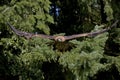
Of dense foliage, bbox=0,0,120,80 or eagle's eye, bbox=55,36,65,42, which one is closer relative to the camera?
eagle's eye, bbox=55,36,65,42

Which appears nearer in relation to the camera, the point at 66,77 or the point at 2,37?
the point at 66,77

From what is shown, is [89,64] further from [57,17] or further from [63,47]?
[57,17]

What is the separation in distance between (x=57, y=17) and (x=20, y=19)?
50.2 inches

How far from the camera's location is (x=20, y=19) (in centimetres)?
546

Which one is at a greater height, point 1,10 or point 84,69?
point 1,10

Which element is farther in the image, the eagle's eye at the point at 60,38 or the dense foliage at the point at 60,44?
the dense foliage at the point at 60,44

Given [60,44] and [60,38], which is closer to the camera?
[60,38]

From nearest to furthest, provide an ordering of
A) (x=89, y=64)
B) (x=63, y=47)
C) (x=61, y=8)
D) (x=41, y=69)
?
(x=89, y=64) → (x=63, y=47) → (x=41, y=69) → (x=61, y=8)

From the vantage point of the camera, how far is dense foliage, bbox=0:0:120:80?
4.97 metres

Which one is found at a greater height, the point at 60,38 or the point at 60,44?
the point at 60,38

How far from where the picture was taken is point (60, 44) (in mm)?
5262

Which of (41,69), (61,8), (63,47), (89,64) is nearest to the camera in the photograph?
(89,64)

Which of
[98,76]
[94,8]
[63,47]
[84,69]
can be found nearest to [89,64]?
[84,69]

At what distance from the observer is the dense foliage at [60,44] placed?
4973 mm
